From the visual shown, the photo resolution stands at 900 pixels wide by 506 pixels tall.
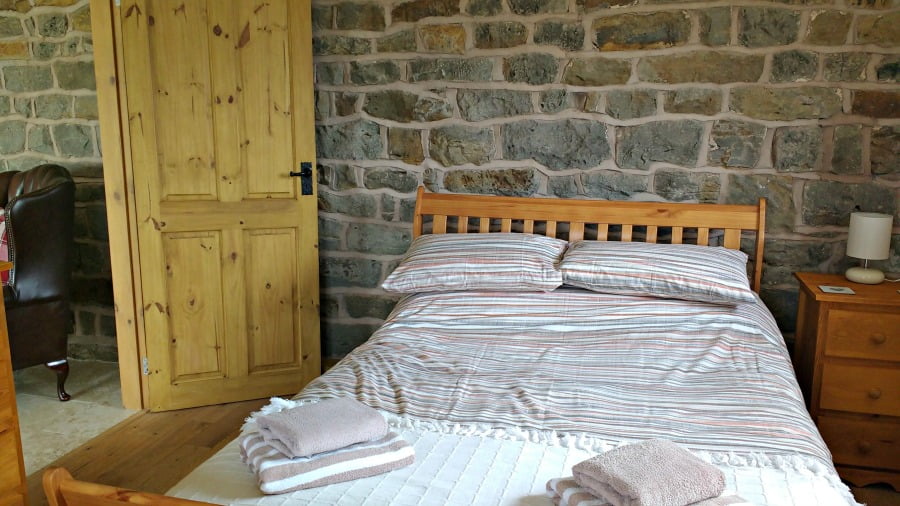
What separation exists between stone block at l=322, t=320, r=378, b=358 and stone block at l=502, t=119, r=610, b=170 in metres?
1.15

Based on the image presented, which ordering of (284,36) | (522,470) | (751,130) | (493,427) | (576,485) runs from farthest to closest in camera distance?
(284,36), (751,130), (493,427), (522,470), (576,485)

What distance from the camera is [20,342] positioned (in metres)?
3.25

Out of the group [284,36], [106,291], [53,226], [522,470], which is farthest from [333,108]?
[522,470]

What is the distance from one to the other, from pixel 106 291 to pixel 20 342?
674 mm

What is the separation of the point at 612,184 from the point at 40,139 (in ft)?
9.85

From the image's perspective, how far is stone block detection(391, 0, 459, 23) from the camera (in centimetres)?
322

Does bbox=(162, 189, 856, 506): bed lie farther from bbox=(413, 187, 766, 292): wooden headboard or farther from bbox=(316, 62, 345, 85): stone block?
bbox=(316, 62, 345, 85): stone block

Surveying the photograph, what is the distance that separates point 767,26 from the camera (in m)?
2.89

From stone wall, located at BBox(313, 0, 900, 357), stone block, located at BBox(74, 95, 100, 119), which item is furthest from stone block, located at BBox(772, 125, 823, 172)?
stone block, located at BBox(74, 95, 100, 119)

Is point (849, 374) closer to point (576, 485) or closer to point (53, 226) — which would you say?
point (576, 485)

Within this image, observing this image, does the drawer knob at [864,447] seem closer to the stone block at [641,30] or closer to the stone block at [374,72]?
the stone block at [641,30]

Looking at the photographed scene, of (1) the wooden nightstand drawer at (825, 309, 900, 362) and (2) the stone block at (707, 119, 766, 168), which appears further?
(2) the stone block at (707, 119, 766, 168)

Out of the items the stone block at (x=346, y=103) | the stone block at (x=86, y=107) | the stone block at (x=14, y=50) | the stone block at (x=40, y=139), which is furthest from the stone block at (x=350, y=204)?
the stone block at (x=14, y=50)

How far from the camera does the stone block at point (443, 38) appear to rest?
323 cm
